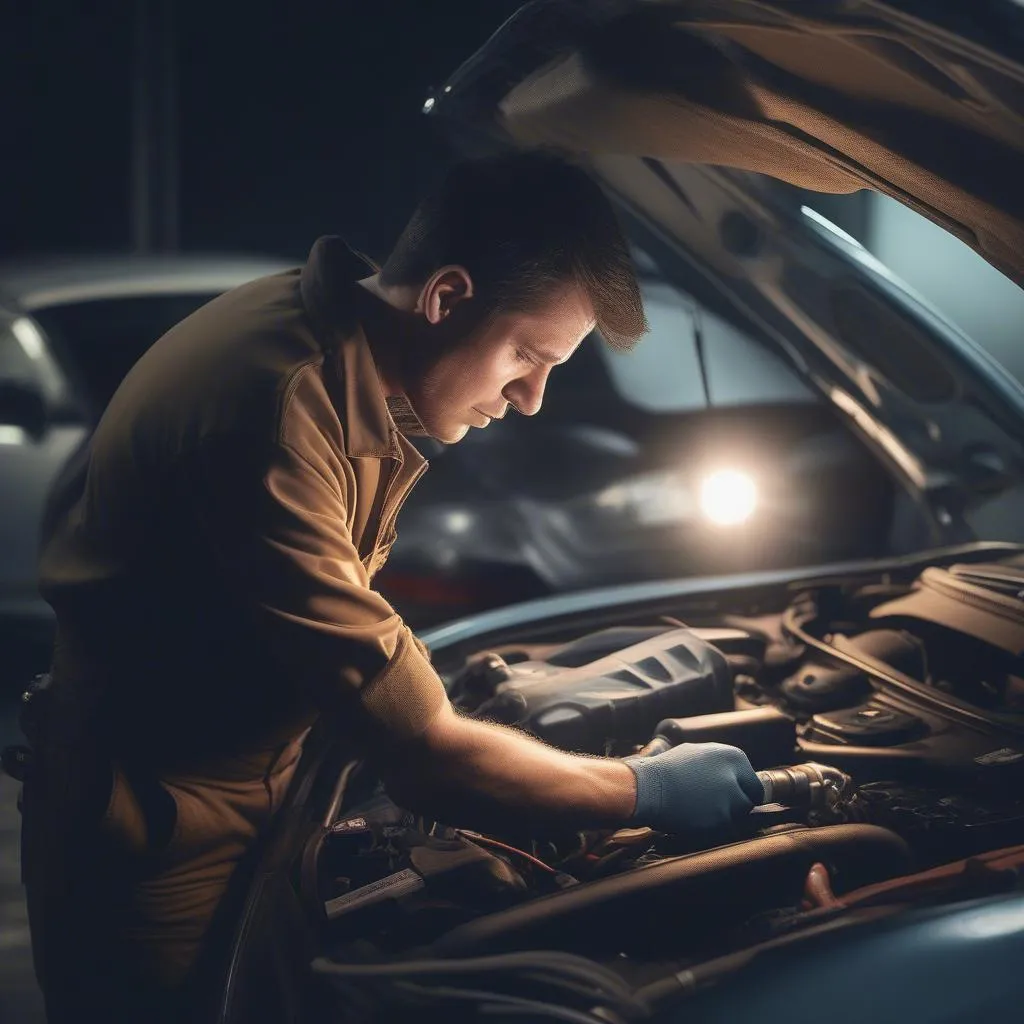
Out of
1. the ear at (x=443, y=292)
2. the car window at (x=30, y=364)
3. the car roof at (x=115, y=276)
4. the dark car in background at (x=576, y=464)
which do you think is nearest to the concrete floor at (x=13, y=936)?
the dark car in background at (x=576, y=464)

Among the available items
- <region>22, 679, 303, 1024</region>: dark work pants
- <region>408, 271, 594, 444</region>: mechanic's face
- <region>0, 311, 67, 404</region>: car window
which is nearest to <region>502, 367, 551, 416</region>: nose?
<region>408, 271, 594, 444</region>: mechanic's face

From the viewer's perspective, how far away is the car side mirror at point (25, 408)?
3586 millimetres

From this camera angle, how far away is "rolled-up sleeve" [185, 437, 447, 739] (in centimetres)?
146

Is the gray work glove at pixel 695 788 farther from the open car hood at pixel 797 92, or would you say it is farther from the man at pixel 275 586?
the open car hood at pixel 797 92

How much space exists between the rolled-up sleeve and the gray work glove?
268mm

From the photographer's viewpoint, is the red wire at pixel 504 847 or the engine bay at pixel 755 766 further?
the red wire at pixel 504 847

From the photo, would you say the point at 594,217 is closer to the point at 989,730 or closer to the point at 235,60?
the point at 989,730

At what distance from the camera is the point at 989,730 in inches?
68.5

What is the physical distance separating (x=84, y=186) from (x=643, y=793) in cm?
831

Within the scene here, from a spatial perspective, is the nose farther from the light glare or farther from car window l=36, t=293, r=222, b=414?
car window l=36, t=293, r=222, b=414

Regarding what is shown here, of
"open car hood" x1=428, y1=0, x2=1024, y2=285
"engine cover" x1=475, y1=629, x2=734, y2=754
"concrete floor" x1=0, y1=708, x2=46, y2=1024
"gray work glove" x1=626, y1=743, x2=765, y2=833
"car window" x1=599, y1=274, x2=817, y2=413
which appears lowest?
"concrete floor" x1=0, y1=708, x2=46, y2=1024

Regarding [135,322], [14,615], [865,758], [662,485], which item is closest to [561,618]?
[865,758]

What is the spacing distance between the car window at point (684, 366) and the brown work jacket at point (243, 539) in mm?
1778

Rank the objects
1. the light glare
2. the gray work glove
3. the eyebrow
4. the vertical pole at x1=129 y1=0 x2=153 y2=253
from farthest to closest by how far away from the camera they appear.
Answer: the vertical pole at x1=129 y1=0 x2=153 y2=253, the light glare, the eyebrow, the gray work glove
